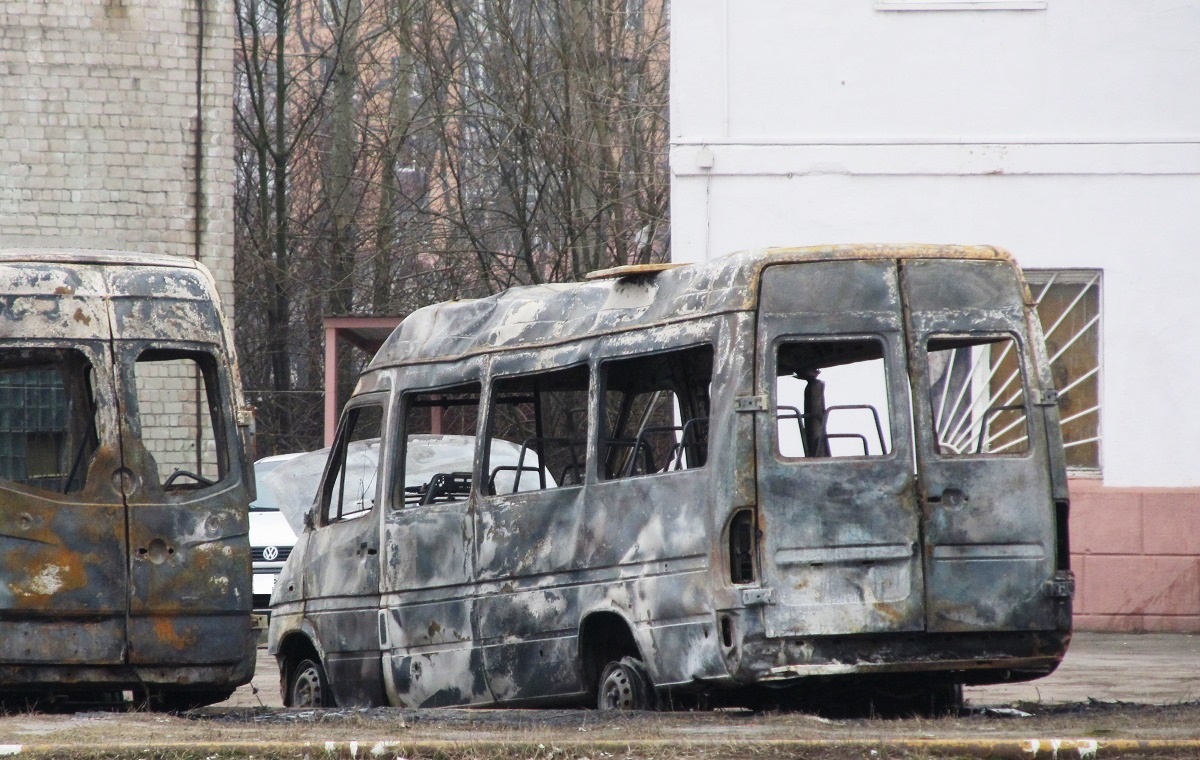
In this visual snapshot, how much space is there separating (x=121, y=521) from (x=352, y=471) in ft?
6.16

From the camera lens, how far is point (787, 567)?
7996mm

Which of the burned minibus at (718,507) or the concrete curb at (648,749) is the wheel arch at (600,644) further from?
the concrete curb at (648,749)

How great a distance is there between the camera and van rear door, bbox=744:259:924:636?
800cm

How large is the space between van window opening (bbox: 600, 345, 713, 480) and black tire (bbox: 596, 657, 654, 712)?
90 cm

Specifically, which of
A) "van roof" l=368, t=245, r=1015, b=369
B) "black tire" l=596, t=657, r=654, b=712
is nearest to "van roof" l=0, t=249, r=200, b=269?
"van roof" l=368, t=245, r=1015, b=369

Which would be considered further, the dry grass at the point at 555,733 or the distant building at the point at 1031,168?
the distant building at the point at 1031,168

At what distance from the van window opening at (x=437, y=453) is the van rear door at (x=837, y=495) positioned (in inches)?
90.8

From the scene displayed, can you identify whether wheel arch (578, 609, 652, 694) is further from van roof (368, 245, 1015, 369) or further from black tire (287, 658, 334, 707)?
black tire (287, 658, 334, 707)

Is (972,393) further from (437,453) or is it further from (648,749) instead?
(648,749)

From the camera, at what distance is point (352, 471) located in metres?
10.9

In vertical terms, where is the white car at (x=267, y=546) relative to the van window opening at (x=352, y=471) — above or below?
below

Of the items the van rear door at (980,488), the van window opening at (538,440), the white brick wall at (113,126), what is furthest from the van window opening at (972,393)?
the white brick wall at (113,126)

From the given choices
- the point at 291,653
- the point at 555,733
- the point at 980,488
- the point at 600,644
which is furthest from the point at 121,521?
the point at 980,488

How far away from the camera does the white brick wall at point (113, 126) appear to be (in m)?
17.5
